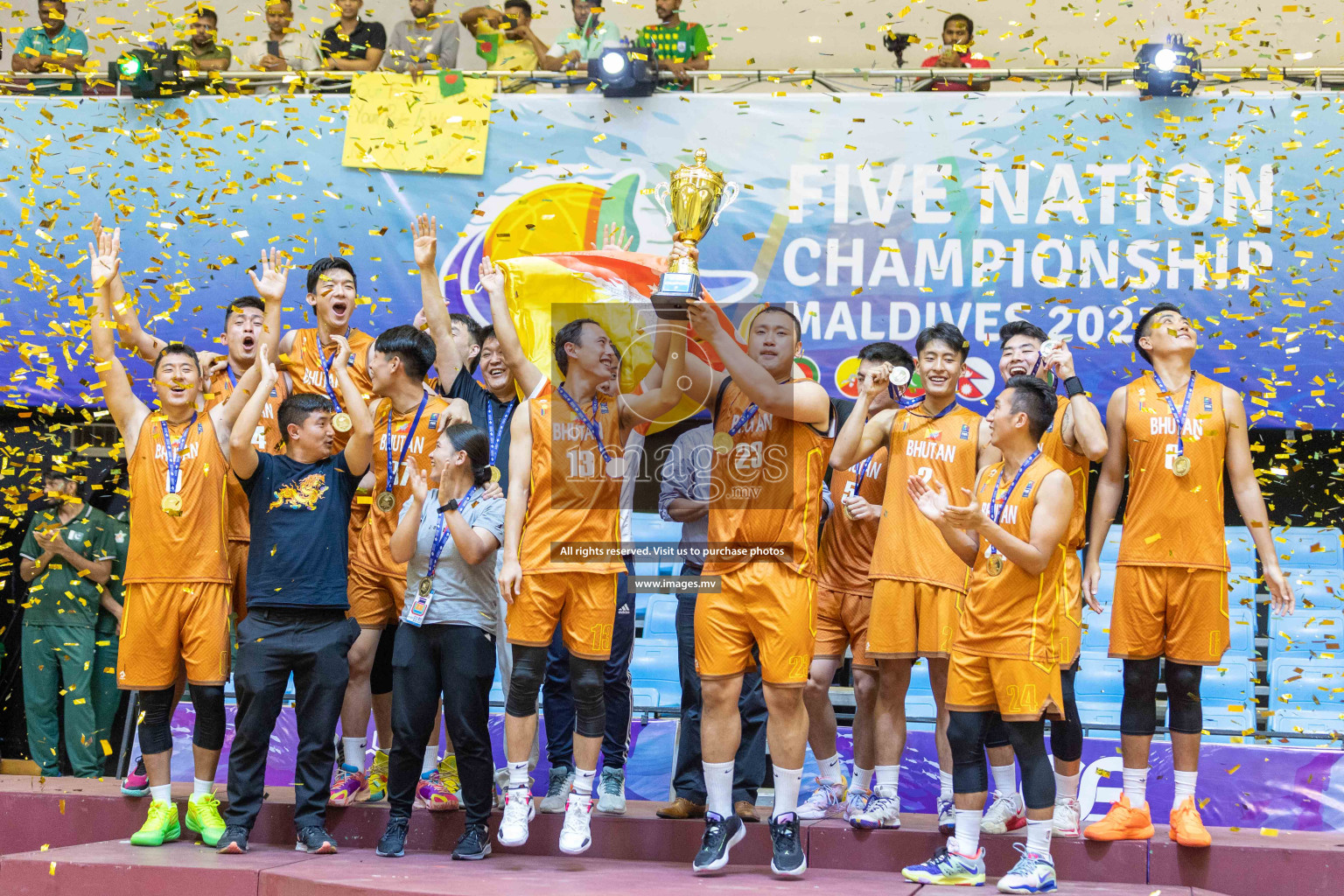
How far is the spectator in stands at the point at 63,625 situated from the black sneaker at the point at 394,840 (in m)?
3.17

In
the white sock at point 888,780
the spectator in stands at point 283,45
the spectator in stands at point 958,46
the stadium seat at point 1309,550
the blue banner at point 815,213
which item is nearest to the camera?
the white sock at point 888,780

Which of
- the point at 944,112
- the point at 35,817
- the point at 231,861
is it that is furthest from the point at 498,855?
the point at 944,112

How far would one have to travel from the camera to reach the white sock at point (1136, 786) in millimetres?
4480

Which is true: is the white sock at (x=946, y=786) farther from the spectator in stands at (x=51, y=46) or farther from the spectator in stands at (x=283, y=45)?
the spectator in stands at (x=51, y=46)

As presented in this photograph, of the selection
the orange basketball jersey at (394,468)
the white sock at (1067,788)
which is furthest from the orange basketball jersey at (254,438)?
the white sock at (1067,788)

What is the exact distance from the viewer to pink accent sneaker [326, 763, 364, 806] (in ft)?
15.6

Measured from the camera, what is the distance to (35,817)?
519cm

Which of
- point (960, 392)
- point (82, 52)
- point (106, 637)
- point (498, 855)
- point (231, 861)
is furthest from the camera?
point (82, 52)

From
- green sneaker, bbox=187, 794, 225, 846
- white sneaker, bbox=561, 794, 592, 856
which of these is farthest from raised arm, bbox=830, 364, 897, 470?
green sneaker, bbox=187, 794, 225, 846

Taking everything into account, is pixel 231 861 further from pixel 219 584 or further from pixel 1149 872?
pixel 1149 872

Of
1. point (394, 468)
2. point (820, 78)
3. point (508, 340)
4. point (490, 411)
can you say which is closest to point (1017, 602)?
point (508, 340)

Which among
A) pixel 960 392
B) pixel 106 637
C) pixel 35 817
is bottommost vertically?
pixel 35 817

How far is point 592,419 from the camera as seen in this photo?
449 cm

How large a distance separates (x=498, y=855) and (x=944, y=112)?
473cm
